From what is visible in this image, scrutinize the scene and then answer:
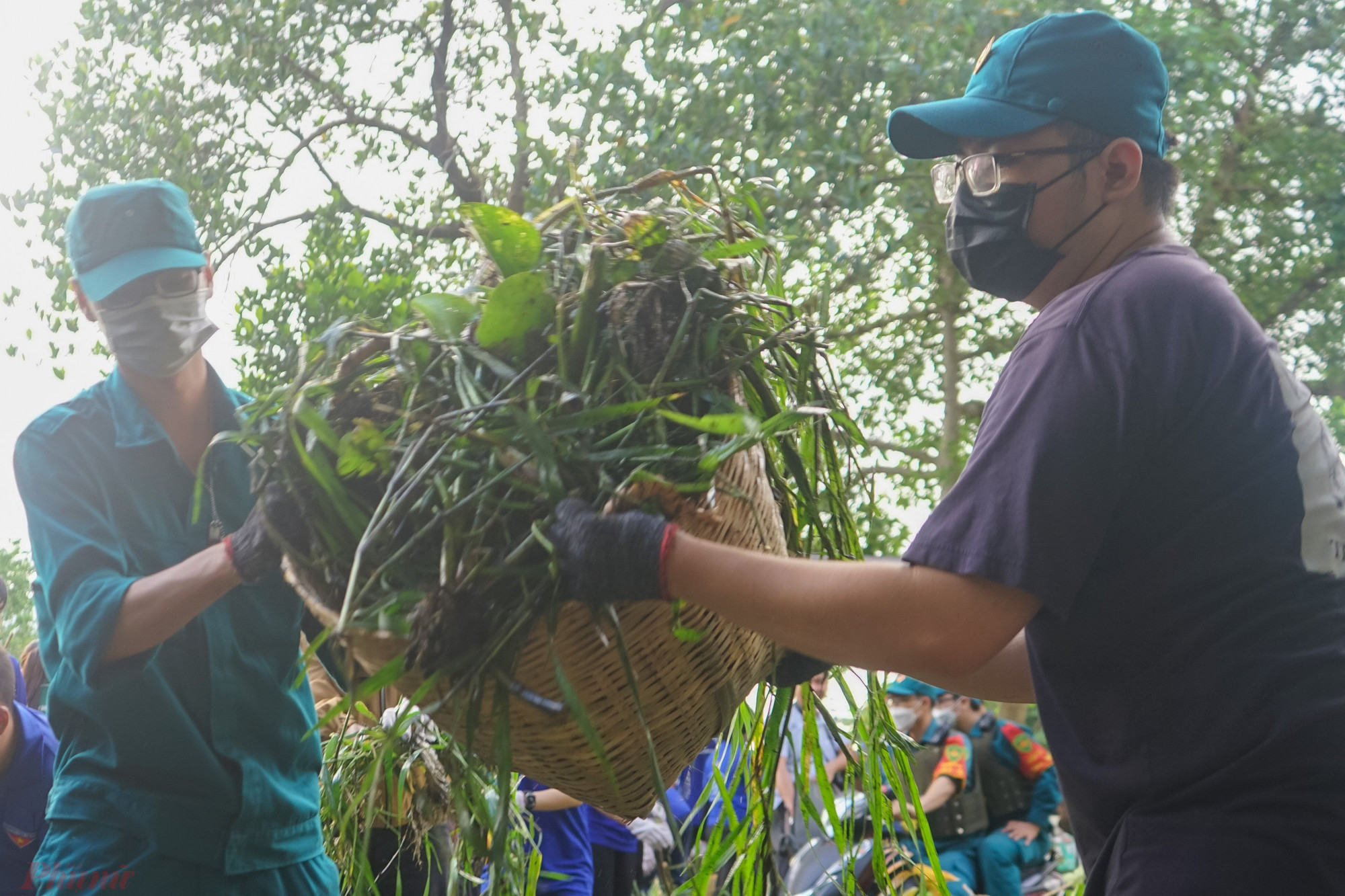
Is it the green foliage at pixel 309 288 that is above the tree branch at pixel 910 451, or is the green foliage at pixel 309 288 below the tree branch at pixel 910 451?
above

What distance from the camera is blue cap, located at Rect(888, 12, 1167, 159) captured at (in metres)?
1.42

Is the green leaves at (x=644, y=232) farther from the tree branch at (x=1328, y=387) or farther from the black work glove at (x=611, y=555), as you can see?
the tree branch at (x=1328, y=387)

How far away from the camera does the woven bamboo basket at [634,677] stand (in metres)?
1.18

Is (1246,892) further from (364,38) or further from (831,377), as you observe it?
(364,38)

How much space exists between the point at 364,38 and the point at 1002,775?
524cm

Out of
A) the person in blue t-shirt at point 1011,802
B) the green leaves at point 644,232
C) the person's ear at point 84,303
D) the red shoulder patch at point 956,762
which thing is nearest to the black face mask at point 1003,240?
the green leaves at point 644,232

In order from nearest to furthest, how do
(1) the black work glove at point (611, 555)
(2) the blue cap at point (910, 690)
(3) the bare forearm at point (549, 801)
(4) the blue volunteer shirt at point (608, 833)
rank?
1. (1) the black work glove at point (611, 555)
2. (3) the bare forearm at point (549, 801)
3. (4) the blue volunteer shirt at point (608, 833)
4. (2) the blue cap at point (910, 690)

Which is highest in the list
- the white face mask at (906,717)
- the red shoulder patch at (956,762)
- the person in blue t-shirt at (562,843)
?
the person in blue t-shirt at (562,843)

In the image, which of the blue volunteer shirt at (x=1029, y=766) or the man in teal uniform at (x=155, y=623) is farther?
the blue volunteer shirt at (x=1029, y=766)

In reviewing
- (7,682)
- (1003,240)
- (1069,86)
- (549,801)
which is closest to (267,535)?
(1003,240)

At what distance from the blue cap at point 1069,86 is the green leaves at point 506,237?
0.52 meters

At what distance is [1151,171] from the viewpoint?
1470 millimetres

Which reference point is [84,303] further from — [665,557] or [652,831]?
[652,831]

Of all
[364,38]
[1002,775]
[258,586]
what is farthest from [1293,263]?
[258,586]
